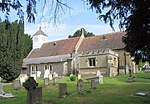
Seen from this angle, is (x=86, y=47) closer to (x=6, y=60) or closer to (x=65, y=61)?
(x=65, y=61)

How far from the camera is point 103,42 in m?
43.4

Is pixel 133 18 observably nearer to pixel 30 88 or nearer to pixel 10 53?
pixel 30 88

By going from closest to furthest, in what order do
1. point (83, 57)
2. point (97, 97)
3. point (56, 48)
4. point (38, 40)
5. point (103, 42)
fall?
point (97, 97)
point (83, 57)
point (103, 42)
point (56, 48)
point (38, 40)

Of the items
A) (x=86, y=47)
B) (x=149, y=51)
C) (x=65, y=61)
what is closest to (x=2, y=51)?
(x=65, y=61)

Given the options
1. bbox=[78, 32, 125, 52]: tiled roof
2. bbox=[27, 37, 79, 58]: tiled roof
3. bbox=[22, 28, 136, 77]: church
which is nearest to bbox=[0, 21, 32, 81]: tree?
bbox=[22, 28, 136, 77]: church

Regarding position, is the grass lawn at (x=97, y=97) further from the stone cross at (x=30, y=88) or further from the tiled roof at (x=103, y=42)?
the tiled roof at (x=103, y=42)

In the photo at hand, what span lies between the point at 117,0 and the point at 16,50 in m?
26.6

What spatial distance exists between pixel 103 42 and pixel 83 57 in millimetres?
5022

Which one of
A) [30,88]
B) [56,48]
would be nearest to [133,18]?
[30,88]

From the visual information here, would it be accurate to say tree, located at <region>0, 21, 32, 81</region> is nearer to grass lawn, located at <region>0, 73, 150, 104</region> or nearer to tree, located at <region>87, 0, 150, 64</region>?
grass lawn, located at <region>0, 73, 150, 104</region>

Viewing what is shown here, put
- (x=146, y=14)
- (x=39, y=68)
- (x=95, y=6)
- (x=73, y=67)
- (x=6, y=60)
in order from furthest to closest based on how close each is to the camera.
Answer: (x=39, y=68)
(x=73, y=67)
(x=6, y=60)
(x=146, y=14)
(x=95, y=6)

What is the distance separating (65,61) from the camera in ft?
142

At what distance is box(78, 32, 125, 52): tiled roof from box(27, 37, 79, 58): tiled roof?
1.93 metres

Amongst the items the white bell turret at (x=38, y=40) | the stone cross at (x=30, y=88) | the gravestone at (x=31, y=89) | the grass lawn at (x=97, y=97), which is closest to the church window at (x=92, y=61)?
the white bell turret at (x=38, y=40)
